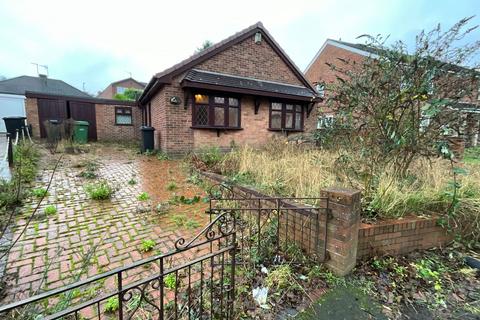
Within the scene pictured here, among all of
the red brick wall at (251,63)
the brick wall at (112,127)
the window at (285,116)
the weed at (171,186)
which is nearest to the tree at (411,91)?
the weed at (171,186)

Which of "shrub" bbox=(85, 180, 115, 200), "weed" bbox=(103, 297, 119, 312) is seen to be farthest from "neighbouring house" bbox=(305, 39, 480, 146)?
"shrub" bbox=(85, 180, 115, 200)

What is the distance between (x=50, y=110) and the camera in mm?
12469

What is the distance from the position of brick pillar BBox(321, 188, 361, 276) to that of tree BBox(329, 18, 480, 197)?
1.04 metres

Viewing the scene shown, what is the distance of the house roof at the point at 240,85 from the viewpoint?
7.99 m

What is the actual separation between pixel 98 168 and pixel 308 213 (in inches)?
245

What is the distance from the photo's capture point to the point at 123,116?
553 inches

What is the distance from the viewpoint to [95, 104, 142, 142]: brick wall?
13492 millimetres

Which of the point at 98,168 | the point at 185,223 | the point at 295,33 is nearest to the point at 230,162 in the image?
the point at 185,223

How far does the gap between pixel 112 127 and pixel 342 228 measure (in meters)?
14.9

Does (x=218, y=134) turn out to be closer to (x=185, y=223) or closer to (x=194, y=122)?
(x=194, y=122)

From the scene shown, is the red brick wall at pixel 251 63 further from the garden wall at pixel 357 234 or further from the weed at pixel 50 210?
the garden wall at pixel 357 234

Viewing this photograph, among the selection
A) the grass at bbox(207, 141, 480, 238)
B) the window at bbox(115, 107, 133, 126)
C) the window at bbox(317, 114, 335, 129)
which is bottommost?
the grass at bbox(207, 141, 480, 238)

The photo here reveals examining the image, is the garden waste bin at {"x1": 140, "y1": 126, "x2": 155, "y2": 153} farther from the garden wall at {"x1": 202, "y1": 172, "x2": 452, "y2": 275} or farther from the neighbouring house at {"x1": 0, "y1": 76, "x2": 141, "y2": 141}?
the garden wall at {"x1": 202, "y1": 172, "x2": 452, "y2": 275}

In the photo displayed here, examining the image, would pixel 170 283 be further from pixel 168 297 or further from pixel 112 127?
pixel 112 127
